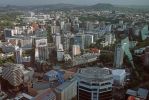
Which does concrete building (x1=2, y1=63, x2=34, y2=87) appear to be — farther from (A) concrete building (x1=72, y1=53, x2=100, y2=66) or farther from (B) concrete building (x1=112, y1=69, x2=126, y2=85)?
(B) concrete building (x1=112, y1=69, x2=126, y2=85)

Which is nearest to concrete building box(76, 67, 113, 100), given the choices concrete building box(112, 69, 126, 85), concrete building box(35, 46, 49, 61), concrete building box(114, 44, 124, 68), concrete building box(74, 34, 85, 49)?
concrete building box(112, 69, 126, 85)

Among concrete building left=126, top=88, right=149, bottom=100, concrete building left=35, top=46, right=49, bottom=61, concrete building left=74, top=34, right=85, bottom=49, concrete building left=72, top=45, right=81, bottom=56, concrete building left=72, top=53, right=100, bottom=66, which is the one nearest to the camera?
concrete building left=126, top=88, right=149, bottom=100

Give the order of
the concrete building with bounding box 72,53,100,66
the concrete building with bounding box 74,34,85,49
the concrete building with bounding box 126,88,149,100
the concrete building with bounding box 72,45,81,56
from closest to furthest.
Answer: the concrete building with bounding box 126,88,149,100
the concrete building with bounding box 72,53,100,66
the concrete building with bounding box 72,45,81,56
the concrete building with bounding box 74,34,85,49

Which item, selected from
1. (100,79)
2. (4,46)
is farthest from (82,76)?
(4,46)

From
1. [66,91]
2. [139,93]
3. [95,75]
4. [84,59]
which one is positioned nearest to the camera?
[95,75]

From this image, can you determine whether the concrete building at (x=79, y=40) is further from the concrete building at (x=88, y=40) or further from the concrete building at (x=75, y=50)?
the concrete building at (x=75, y=50)

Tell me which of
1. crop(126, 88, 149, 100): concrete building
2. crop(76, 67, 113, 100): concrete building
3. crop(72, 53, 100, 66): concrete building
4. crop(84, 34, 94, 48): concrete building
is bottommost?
crop(126, 88, 149, 100): concrete building

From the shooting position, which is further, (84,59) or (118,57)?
(84,59)

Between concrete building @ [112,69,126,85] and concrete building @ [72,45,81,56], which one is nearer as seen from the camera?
concrete building @ [112,69,126,85]

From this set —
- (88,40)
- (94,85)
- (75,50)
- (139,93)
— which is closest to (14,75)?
(94,85)

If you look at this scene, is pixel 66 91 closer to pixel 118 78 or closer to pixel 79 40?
pixel 118 78
